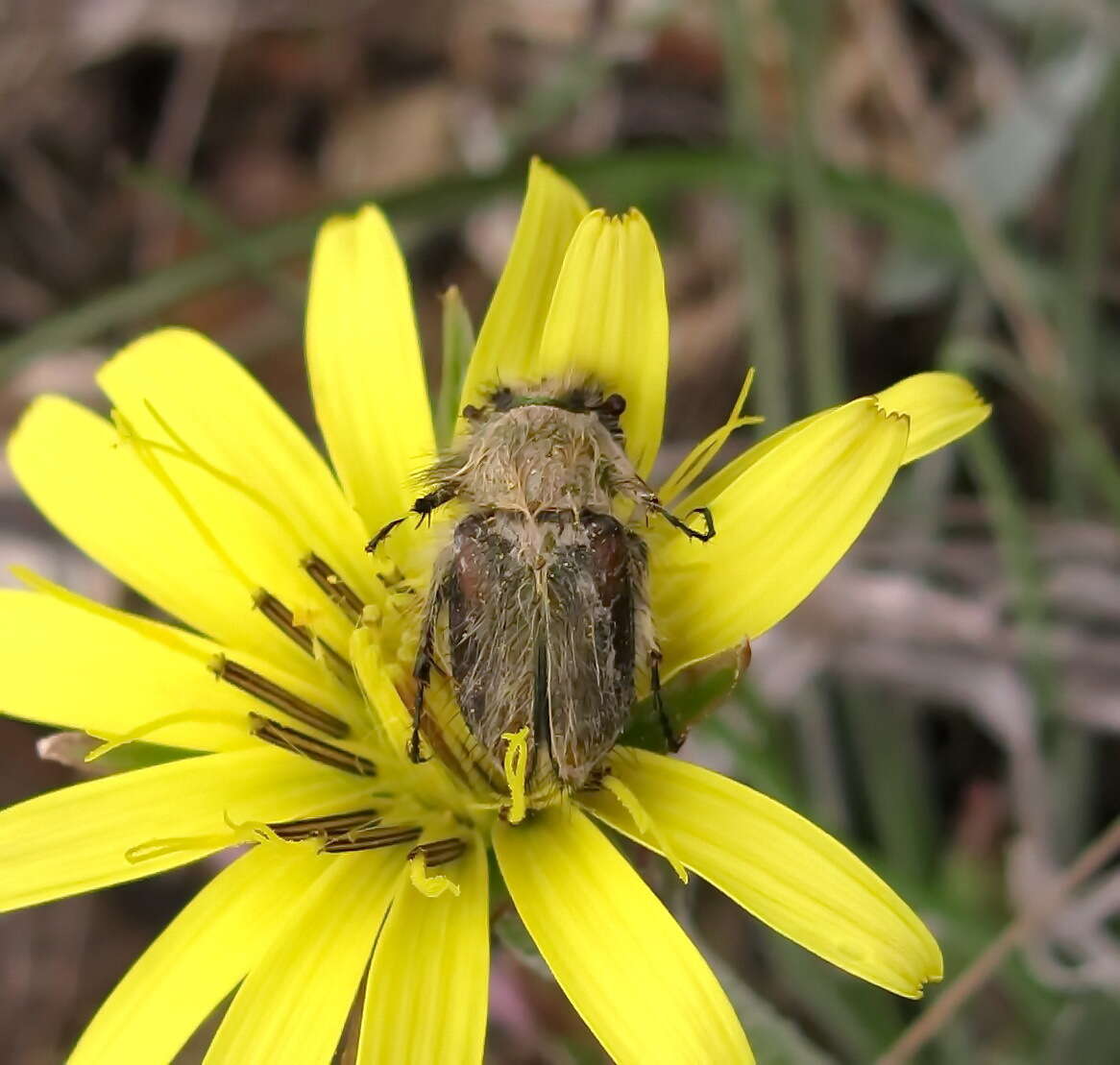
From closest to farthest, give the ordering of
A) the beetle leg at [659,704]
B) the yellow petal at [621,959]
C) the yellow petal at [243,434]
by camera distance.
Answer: the yellow petal at [621,959] < the beetle leg at [659,704] < the yellow petal at [243,434]

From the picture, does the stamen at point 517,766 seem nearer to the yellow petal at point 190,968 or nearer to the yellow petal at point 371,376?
the yellow petal at point 190,968

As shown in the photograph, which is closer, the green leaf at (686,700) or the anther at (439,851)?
the green leaf at (686,700)

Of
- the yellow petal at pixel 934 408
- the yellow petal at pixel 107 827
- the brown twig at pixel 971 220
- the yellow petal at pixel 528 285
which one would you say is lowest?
the yellow petal at pixel 107 827

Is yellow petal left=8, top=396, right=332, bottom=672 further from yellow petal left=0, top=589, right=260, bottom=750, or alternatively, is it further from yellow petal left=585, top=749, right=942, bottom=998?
yellow petal left=585, top=749, right=942, bottom=998

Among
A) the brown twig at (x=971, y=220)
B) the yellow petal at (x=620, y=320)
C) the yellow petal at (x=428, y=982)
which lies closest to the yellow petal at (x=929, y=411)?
the yellow petal at (x=620, y=320)

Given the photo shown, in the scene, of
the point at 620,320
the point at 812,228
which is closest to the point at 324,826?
the point at 620,320

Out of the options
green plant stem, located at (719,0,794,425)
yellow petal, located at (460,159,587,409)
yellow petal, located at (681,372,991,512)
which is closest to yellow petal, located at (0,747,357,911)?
yellow petal, located at (460,159,587,409)

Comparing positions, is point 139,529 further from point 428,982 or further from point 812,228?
point 812,228
